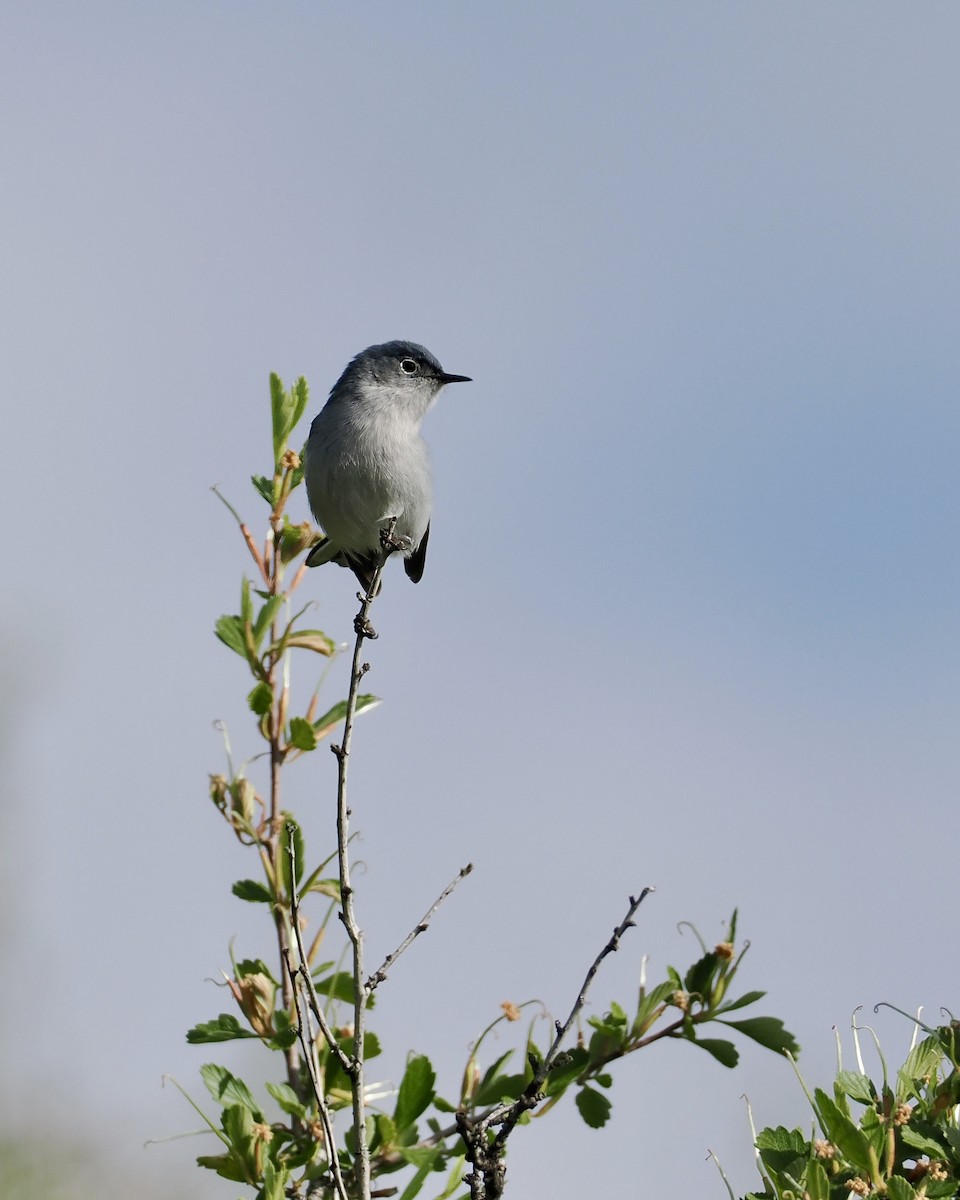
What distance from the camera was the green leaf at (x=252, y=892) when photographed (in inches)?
107

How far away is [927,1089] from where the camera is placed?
2293 mm

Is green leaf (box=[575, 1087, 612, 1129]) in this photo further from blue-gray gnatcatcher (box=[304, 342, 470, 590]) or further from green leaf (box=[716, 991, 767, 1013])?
blue-gray gnatcatcher (box=[304, 342, 470, 590])

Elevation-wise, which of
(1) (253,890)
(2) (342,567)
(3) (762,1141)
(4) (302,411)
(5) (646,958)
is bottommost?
(3) (762,1141)

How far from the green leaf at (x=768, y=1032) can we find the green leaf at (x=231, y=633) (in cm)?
136

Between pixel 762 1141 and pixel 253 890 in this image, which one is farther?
pixel 253 890

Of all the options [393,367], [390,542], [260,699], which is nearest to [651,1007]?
[260,699]

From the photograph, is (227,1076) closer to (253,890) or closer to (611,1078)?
(253,890)

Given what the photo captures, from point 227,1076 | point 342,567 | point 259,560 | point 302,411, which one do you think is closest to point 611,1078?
point 227,1076

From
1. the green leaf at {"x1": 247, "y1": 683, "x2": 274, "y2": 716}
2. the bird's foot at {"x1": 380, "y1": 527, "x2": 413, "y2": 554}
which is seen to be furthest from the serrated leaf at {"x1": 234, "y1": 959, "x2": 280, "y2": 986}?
the bird's foot at {"x1": 380, "y1": 527, "x2": 413, "y2": 554}

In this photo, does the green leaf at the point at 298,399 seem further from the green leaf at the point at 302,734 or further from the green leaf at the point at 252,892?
the green leaf at the point at 252,892

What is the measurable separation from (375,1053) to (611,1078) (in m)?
0.48

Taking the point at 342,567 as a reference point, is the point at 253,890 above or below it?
below

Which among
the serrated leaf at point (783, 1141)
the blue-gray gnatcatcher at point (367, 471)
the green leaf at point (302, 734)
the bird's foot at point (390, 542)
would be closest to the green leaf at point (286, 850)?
the green leaf at point (302, 734)

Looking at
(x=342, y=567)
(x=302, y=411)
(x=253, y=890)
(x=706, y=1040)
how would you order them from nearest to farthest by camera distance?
(x=706, y=1040)
(x=253, y=890)
(x=302, y=411)
(x=342, y=567)
